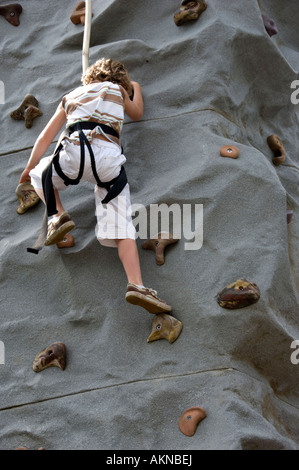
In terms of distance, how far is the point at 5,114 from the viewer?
12.4 feet

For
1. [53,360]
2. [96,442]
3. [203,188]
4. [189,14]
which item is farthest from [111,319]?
[189,14]

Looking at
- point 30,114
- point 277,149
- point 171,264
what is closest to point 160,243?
point 171,264

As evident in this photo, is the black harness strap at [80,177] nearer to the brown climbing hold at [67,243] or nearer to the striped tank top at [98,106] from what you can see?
the striped tank top at [98,106]

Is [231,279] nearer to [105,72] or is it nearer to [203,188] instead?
[203,188]

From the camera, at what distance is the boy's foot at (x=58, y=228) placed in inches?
110

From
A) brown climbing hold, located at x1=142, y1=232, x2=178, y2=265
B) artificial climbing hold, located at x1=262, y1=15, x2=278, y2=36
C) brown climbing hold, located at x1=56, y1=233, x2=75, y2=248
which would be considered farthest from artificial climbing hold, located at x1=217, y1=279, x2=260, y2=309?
artificial climbing hold, located at x1=262, y1=15, x2=278, y2=36

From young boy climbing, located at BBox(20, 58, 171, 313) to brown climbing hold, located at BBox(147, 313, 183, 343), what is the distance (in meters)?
0.05

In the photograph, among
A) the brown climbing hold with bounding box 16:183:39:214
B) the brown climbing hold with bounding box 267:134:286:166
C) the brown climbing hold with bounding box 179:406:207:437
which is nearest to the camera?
the brown climbing hold with bounding box 179:406:207:437

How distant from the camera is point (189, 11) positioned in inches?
143

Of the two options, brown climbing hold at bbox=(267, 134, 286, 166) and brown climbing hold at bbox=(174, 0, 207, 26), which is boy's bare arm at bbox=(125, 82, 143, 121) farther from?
brown climbing hold at bbox=(267, 134, 286, 166)

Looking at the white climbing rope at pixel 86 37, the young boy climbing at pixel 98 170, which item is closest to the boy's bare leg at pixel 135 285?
the young boy climbing at pixel 98 170

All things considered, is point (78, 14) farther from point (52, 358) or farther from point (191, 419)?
point (191, 419)

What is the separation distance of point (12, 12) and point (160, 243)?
2.07 m

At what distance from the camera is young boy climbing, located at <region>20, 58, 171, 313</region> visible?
2848 millimetres
